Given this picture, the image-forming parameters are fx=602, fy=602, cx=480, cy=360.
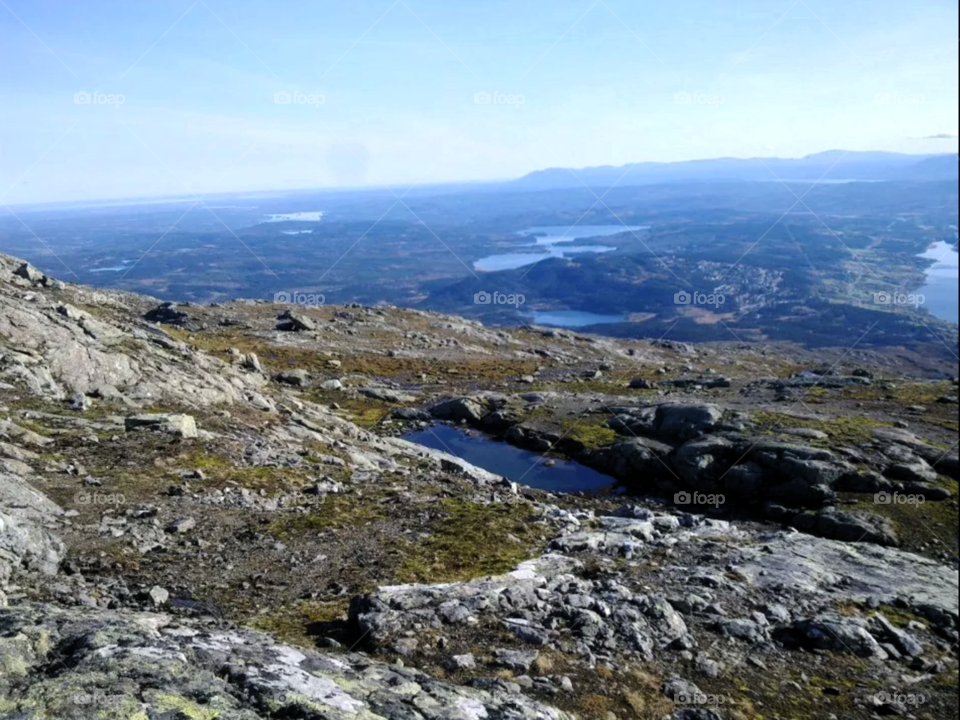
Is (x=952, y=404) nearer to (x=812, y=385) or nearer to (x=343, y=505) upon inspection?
(x=812, y=385)

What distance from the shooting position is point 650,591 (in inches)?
862

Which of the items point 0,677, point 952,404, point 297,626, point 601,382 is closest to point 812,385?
point 952,404

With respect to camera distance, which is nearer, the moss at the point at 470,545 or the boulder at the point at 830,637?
the boulder at the point at 830,637

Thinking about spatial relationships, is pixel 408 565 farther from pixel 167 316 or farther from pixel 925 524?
pixel 167 316

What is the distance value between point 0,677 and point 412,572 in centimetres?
1273
